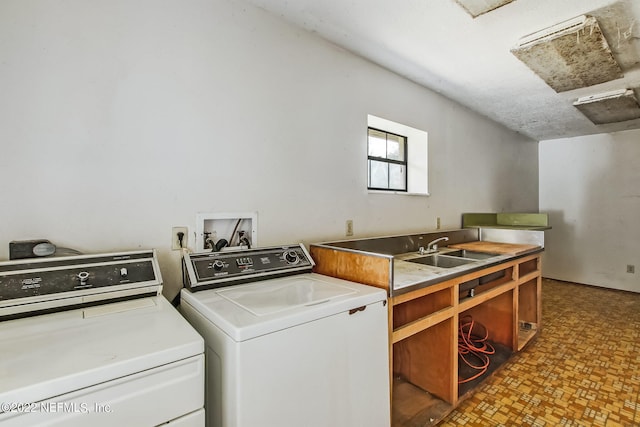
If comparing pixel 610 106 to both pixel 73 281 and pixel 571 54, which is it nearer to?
pixel 571 54

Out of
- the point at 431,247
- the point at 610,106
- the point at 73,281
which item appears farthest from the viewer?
the point at 610,106

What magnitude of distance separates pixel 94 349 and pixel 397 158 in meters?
2.70

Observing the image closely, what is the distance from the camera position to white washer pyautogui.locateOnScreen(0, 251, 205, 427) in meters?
0.70

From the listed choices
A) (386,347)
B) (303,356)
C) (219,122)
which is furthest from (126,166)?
(386,347)

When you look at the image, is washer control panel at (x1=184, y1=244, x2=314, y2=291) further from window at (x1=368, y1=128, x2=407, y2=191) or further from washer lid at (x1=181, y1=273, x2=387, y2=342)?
window at (x1=368, y1=128, x2=407, y2=191)

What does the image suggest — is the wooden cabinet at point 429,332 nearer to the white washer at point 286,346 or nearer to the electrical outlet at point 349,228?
the white washer at point 286,346

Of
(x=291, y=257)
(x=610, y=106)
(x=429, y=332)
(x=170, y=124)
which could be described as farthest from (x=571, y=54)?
(x=170, y=124)

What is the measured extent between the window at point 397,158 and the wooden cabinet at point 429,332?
105 cm

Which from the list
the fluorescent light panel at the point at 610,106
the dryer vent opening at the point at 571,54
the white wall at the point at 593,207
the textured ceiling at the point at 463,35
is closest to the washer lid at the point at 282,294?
the textured ceiling at the point at 463,35

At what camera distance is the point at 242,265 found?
1575mm

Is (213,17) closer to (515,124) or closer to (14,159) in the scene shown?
(14,159)

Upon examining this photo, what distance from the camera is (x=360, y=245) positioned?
2164mm

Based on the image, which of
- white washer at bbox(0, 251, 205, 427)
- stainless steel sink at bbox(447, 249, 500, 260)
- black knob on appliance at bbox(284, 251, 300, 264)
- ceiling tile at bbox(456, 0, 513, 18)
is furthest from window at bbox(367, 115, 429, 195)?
white washer at bbox(0, 251, 205, 427)

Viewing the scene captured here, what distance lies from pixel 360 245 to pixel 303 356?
1181 millimetres
